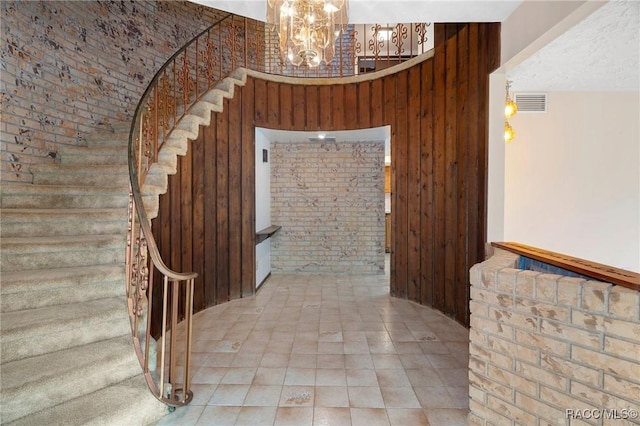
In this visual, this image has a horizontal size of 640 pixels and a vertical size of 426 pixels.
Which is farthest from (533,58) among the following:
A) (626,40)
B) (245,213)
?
(245,213)

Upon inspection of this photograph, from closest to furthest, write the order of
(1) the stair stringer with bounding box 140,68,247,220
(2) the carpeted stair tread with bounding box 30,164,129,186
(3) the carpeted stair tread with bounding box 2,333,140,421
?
(3) the carpeted stair tread with bounding box 2,333,140,421, (1) the stair stringer with bounding box 140,68,247,220, (2) the carpeted stair tread with bounding box 30,164,129,186

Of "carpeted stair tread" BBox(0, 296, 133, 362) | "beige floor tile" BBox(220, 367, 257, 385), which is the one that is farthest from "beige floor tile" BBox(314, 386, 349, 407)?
"carpeted stair tread" BBox(0, 296, 133, 362)

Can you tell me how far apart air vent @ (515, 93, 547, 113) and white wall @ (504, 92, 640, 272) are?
67 millimetres

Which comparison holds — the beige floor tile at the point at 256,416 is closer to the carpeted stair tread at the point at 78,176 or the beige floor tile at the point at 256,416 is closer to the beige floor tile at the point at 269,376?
the beige floor tile at the point at 269,376

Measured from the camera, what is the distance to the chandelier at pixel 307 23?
199 cm

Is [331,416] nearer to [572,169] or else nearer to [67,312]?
[67,312]

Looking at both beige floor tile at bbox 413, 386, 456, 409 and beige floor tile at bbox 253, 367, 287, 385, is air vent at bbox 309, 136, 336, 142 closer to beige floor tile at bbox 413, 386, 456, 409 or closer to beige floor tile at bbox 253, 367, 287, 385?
beige floor tile at bbox 253, 367, 287, 385

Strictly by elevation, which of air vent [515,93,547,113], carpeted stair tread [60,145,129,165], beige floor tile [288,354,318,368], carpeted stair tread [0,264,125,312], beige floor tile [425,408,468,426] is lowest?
beige floor tile [288,354,318,368]

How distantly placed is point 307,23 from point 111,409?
258cm

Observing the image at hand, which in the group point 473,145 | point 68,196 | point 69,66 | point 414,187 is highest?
point 69,66

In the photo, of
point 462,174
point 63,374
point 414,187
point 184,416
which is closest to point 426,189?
point 414,187

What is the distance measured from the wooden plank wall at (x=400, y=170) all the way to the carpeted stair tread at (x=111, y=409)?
171 cm

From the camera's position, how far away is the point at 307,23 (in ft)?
6.56

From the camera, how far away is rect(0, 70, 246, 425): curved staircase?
5.01ft
